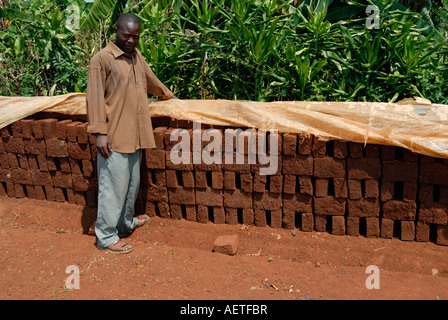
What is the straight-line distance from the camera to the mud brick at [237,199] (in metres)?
3.95

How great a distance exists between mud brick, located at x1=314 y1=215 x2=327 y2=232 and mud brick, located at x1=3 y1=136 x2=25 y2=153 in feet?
11.3

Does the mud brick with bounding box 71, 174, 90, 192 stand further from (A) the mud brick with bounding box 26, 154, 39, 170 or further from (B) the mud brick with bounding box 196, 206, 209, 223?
(B) the mud brick with bounding box 196, 206, 209, 223

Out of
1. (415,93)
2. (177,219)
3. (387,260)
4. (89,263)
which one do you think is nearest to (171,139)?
(177,219)

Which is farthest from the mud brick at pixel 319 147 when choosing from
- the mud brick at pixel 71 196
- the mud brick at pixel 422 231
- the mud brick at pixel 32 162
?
the mud brick at pixel 32 162

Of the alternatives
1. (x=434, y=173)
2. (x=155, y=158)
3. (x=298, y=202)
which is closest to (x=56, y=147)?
(x=155, y=158)

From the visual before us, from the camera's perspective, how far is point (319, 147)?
11.8 feet

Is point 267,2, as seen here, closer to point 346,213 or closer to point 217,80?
point 217,80

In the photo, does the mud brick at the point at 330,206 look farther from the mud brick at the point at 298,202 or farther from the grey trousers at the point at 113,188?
the grey trousers at the point at 113,188

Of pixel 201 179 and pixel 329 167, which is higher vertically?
pixel 329 167

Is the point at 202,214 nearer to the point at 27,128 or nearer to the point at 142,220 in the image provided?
the point at 142,220

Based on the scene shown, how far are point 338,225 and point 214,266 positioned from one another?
49.6 inches

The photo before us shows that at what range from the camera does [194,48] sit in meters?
5.06

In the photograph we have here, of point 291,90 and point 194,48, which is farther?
point 194,48

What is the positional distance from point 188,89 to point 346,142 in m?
2.06
